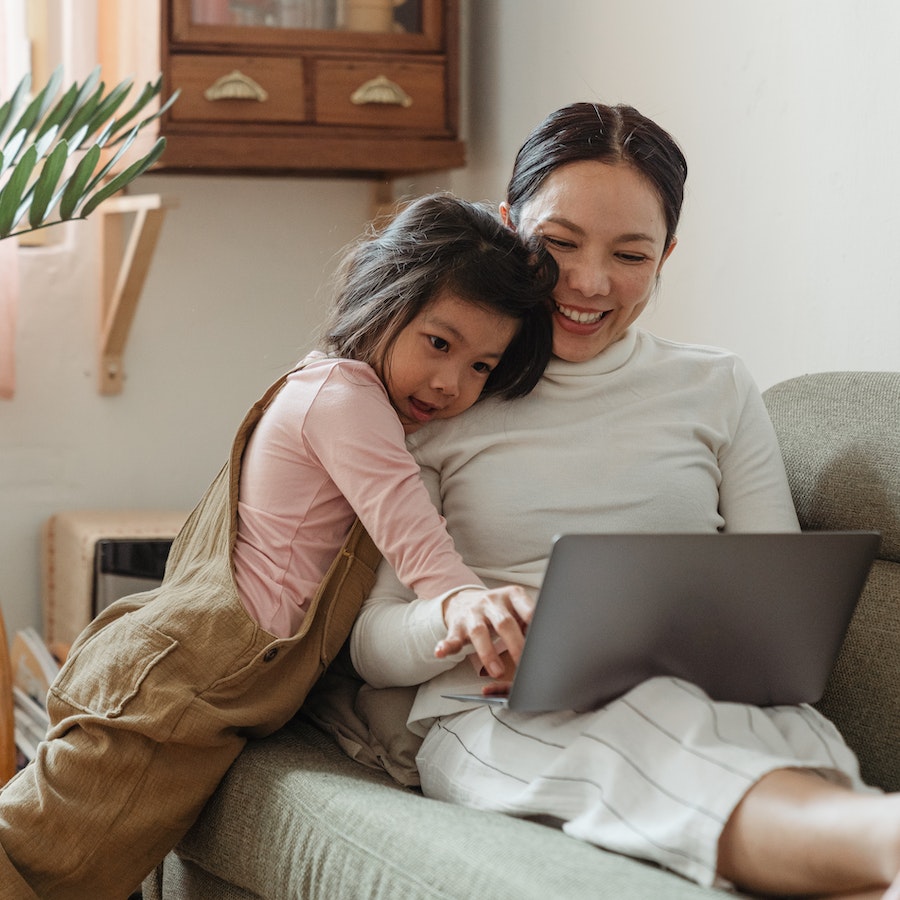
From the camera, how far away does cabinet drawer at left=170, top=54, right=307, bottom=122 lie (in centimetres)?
218

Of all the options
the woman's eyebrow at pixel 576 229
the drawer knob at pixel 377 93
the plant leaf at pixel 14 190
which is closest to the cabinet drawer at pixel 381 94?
the drawer knob at pixel 377 93

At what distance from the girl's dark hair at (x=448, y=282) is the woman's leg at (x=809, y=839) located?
545 millimetres

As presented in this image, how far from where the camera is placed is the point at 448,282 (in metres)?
1.26

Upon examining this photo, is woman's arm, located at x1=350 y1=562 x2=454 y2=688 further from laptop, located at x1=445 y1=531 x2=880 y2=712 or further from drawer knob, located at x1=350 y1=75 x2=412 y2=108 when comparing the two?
drawer knob, located at x1=350 y1=75 x2=412 y2=108

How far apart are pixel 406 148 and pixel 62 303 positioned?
2.34 ft

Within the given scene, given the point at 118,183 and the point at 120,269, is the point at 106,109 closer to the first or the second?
the point at 118,183

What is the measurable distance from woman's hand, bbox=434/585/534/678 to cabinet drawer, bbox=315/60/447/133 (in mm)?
1410

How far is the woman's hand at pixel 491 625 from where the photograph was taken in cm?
100

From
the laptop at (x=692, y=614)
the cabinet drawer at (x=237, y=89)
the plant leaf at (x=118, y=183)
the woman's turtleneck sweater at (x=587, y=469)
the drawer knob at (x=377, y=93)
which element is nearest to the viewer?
the laptop at (x=692, y=614)

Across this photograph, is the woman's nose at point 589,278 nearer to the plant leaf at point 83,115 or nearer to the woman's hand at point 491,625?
the woman's hand at point 491,625

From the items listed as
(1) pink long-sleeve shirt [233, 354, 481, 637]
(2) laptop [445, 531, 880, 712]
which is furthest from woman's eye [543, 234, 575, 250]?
(2) laptop [445, 531, 880, 712]

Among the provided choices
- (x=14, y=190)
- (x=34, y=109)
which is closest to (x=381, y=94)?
(x=34, y=109)

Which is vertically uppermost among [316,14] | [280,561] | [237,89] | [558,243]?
[316,14]

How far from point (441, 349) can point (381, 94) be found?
115 cm
